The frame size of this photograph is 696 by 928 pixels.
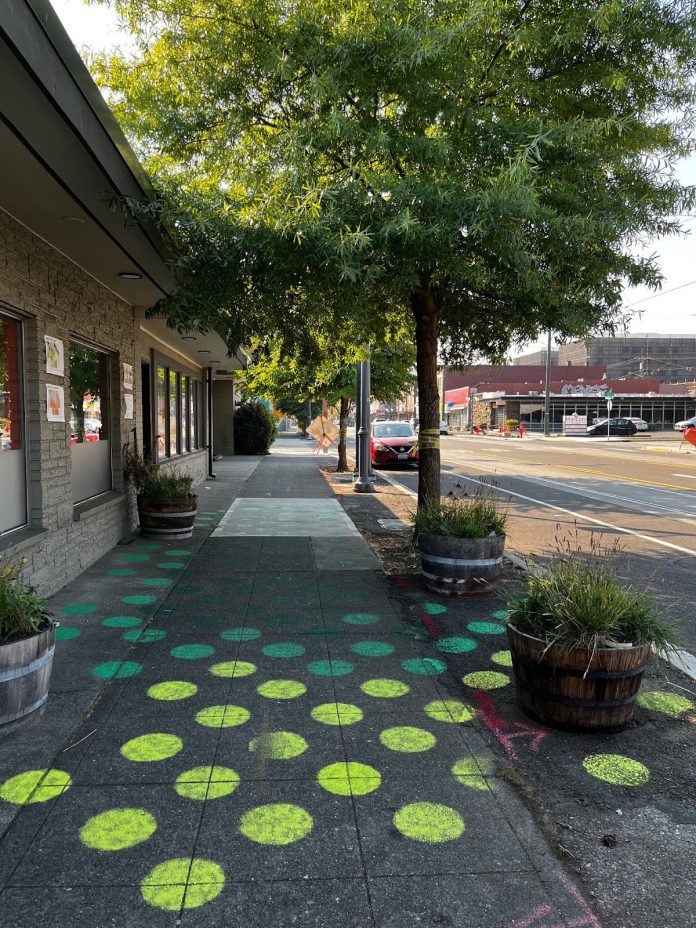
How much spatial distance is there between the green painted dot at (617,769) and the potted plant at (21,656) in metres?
2.83

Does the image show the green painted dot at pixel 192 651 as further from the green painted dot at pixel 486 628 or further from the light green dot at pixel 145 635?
the green painted dot at pixel 486 628

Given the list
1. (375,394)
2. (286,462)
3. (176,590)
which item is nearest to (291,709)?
(176,590)

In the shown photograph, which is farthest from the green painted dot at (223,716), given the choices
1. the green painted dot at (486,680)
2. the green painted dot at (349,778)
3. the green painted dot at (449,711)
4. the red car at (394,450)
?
the red car at (394,450)

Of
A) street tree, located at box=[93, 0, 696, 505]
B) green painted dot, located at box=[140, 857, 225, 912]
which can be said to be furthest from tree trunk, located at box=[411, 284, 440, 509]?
green painted dot, located at box=[140, 857, 225, 912]

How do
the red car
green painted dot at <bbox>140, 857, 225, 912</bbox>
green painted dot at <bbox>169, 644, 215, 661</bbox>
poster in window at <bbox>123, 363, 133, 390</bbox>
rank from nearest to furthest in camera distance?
1. green painted dot at <bbox>140, 857, 225, 912</bbox>
2. green painted dot at <bbox>169, 644, 215, 661</bbox>
3. poster in window at <bbox>123, 363, 133, 390</bbox>
4. the red car

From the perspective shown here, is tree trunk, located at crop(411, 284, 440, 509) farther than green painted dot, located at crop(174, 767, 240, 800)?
Yes

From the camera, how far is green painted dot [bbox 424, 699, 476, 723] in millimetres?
3809

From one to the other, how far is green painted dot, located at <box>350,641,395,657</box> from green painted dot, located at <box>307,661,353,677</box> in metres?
0.24

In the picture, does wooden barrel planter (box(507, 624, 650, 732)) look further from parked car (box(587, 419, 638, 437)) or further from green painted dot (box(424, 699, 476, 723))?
parked car (box(587, 419, 638, 437))

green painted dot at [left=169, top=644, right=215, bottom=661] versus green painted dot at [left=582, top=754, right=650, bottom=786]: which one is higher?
green painted dot at [left=169, top=644, right=215, bottom=661]

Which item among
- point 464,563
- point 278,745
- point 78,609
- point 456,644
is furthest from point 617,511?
point 278,745

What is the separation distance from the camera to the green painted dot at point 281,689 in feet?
13.3

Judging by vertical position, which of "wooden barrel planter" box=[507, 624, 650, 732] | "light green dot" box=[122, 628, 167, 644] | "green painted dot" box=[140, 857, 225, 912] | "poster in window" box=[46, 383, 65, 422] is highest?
"poster in window" box=[46, 383, 65, 422]

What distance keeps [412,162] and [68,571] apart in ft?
16.9
